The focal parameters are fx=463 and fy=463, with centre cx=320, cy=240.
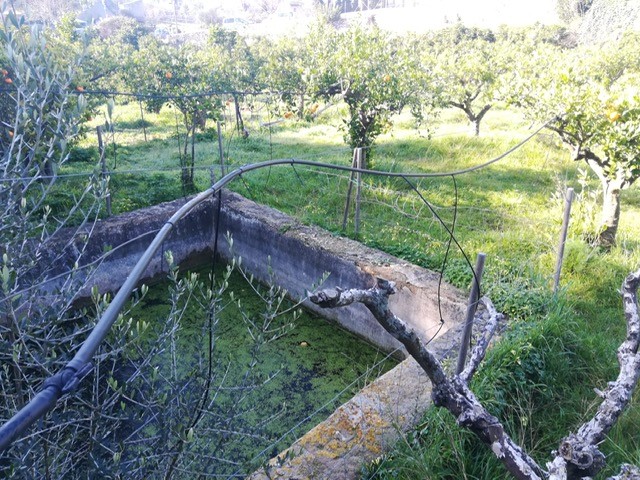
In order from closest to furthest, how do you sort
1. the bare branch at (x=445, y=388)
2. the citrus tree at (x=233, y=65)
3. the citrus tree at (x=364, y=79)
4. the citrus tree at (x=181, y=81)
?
the bare branch at (x=445, y=388) < the citrus tree at (x=364, y=79) < the citrus tree at (x=181, y=81) < the citrus tree at (x=233, y=65)

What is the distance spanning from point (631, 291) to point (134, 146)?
995 cm

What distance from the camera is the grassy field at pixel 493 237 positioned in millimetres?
2785

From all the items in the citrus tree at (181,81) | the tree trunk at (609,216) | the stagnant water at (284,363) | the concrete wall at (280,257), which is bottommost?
the stagnant water at (284,363)

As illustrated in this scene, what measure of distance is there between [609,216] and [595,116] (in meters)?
1.20

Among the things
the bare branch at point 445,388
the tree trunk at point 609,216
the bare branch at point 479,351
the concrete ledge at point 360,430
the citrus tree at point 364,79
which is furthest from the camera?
the citrus tree at point 364,79

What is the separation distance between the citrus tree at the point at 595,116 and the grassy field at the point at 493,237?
241mm

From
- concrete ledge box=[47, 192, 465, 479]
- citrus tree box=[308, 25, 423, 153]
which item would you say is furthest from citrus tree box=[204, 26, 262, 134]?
concrete ledge box=[47, 192, 465, 479]

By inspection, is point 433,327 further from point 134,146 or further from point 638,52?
point 638,52

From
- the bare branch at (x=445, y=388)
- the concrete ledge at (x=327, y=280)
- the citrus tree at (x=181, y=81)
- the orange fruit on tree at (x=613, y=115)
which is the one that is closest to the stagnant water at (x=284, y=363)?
the concrete ledge at (x=327, y=280)

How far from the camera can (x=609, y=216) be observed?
5.28 m

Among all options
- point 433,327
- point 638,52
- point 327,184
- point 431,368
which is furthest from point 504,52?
point 431,368

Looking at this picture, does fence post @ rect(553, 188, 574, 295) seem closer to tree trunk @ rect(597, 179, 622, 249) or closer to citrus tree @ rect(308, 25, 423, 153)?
tree trunk @ rect(597, 179, 622, 249)

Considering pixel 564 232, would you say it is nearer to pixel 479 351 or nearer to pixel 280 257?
pixel 479 351

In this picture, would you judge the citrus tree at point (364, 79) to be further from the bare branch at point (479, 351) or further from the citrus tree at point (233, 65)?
the bare branch at point (479, 351)
